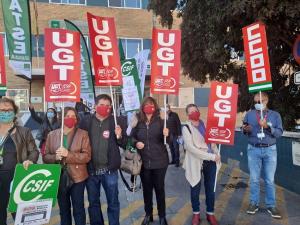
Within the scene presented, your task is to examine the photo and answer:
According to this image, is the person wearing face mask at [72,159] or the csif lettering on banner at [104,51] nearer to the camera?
the person wearing face mask at [72,159]

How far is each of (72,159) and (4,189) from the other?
890 mm

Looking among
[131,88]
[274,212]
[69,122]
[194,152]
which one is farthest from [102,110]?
[131,88]

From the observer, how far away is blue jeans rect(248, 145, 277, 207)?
5.43 m

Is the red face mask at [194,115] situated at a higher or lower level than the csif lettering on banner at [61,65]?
lower

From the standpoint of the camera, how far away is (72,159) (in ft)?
13.5

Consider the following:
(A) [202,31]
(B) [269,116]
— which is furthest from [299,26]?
(B) [269,116]

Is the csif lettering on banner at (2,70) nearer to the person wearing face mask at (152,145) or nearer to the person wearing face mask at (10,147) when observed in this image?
the person wearing face mask at (10,147)

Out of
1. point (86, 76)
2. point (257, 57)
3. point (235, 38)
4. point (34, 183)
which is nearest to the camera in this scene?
point (34, 183)

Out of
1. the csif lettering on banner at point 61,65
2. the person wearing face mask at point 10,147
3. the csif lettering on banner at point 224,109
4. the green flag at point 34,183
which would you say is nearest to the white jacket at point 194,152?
the csif lettering on banner at point 224,109

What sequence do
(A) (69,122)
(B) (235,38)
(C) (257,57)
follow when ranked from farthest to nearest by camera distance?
(B) (235,38), (C) (257,57), (A) (69,122)

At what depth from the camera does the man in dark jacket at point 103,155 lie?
4371 mm

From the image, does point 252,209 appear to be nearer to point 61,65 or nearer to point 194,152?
point 194,152

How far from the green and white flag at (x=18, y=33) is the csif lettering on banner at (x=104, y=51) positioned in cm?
403

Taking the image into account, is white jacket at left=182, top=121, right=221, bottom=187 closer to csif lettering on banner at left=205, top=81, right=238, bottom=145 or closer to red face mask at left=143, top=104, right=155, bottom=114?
csif lettering on banner at left=205, top=81, right=238, bottom=145
